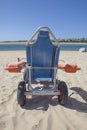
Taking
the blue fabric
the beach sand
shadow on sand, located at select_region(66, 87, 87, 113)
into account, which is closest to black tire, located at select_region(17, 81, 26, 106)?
the beach sand

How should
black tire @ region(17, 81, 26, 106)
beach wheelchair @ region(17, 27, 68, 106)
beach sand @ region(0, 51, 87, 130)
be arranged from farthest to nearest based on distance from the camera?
beach wheelchair @ region(17, 27, 68, 106) → black tire @ region(17, 81, 26, 106) → beach sand @ region(0, 51, 87, 130)

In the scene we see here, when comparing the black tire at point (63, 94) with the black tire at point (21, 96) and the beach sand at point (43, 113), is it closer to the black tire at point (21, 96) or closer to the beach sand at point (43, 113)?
the beach sand at point (43, 113)

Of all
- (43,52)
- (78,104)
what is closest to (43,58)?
(43,52)

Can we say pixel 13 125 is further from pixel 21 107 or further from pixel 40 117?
pixel 21 107

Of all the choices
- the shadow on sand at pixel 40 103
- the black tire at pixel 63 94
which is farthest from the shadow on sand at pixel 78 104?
the shadow on sand at pixel 40 103

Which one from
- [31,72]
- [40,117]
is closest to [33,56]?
[31,72]

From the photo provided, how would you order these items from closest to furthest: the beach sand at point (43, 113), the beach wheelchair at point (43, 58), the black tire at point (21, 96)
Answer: the beach sand at point (43, 113)
the black tire at point (21, 96)
the beach wheelchair at point (43, 58)

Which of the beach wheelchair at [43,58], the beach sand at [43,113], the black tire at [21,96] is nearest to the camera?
the beach sand at [43,113]

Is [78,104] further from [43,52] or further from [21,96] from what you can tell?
[43,52]

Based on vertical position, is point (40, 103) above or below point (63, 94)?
below

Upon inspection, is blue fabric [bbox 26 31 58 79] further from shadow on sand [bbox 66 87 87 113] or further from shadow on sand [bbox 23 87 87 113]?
shadow on sand [bbox 66 87 87 113]

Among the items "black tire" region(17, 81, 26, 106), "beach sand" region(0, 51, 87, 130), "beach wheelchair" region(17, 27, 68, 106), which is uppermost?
"beach wheelchair" region(17, 27, 68, 106)

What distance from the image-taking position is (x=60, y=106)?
4.73 metres

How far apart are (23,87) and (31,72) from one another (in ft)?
2.15
